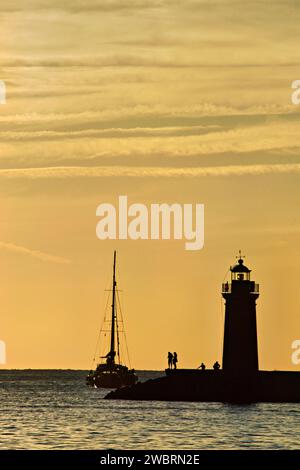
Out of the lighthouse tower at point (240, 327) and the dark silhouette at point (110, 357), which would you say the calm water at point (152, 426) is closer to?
the lighthouse tower at point (240, 327)

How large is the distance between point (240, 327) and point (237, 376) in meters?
3.76

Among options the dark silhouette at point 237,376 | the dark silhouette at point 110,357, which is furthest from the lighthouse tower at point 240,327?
the dark silhouette at point 110,357

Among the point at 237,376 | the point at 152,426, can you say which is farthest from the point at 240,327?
the point at 152,426

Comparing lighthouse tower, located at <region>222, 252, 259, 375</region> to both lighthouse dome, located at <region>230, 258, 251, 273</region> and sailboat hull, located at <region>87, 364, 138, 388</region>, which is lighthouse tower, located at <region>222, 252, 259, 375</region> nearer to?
lighthouse dome, located at <region>230, 258, 251, 273</region>

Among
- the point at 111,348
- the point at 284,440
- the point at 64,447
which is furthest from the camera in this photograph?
the point at 111,348

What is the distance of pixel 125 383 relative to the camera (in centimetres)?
16212

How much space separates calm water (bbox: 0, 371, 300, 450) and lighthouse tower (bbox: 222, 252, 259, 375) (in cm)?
322

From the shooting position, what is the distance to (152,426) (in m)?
84.6

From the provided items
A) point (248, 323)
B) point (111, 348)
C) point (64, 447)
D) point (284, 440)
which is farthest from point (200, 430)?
point (111, 348)

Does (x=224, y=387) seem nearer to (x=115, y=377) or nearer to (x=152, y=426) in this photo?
(x=152, y=426)

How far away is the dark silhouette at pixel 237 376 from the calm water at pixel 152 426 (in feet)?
3.33

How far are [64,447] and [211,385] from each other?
32590 millimetres

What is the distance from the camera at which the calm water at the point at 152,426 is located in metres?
74.5
